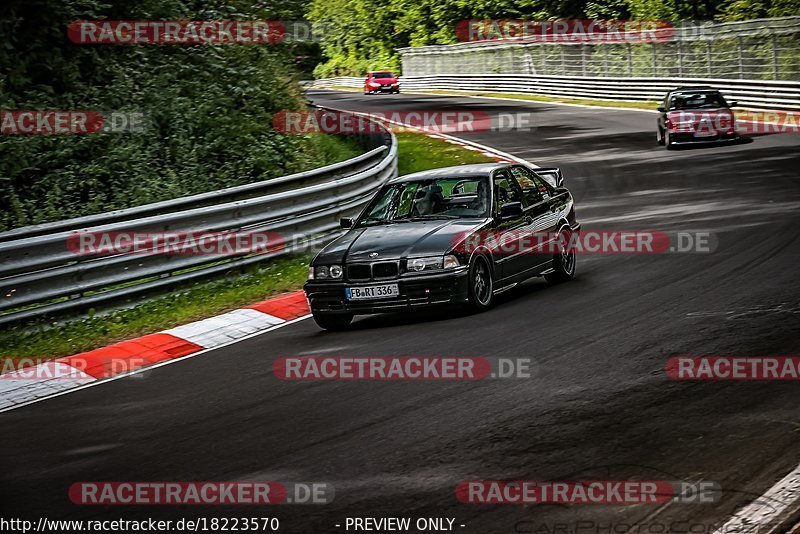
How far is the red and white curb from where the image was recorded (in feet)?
30.1

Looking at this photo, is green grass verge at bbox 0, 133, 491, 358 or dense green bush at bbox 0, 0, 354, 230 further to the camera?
dense green bush at bbox 0, 0, 354, 230

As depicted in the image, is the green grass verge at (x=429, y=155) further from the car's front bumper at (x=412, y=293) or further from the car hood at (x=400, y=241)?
the car's front bumper at (x=412, y=293)

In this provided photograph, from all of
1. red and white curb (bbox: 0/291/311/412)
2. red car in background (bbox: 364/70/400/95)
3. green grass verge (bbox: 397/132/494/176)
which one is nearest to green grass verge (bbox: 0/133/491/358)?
red and white curb (bbox: 0/291/311/412)

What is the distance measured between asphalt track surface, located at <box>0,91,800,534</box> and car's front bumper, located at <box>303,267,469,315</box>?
0.75 ft

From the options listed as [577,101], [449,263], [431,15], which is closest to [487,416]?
[449,263]

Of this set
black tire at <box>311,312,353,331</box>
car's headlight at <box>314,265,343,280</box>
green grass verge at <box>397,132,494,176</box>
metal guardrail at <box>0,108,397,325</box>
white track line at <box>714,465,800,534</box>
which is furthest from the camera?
green grass verge at <box>397,132,494,176</box>

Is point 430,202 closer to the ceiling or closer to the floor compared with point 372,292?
closer to the ceiling

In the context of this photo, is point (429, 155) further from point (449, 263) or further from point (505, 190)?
point (449, 263)

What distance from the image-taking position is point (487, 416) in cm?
682

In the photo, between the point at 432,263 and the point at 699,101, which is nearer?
the point at 432,263

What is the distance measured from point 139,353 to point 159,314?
1698 mm

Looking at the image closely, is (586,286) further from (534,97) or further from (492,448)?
(534,97)

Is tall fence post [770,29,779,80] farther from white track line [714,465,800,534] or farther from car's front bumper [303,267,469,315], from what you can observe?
white track line [714,465,800,534]

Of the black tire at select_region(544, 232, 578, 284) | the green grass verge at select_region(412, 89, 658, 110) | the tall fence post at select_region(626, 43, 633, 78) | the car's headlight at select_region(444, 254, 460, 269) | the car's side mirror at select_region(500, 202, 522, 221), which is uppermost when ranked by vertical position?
the tall fence post at select_region(626, 43, 633, 78)
